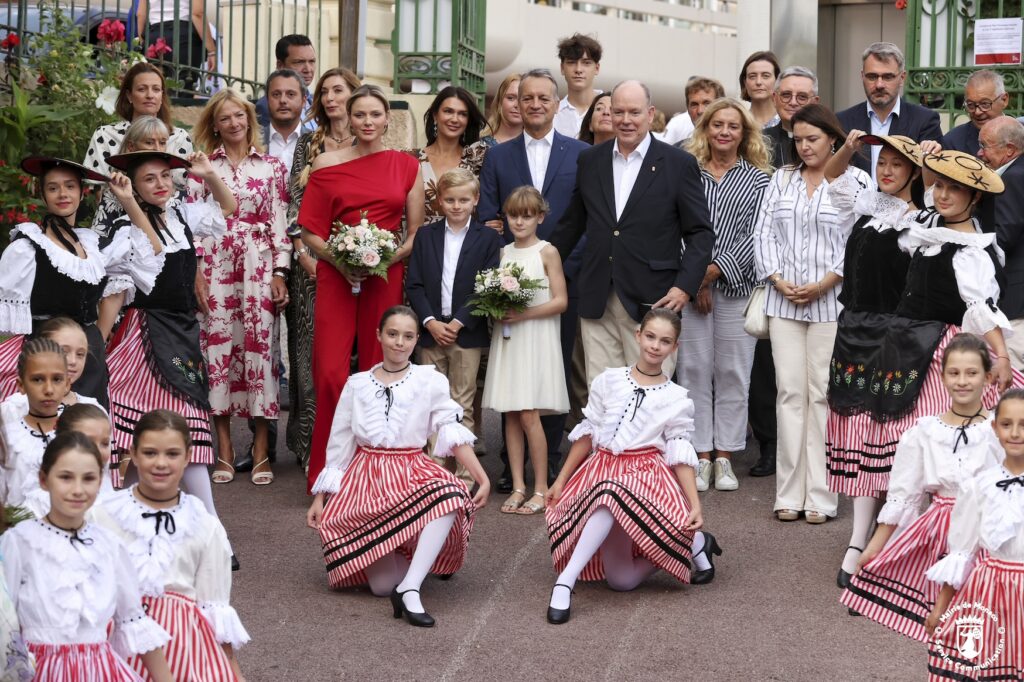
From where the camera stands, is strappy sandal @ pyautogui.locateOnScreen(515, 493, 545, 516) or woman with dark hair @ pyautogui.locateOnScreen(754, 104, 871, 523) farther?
strappy sandal @ pyautogui.locateOnScreen(515, 493, 545, 516)

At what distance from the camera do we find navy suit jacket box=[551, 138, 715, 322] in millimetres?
8492

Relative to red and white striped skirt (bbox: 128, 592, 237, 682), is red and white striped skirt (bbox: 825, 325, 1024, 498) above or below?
above

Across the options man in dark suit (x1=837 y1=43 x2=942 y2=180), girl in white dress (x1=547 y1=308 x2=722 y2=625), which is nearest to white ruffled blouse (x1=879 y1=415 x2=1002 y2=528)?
girl in white dress (x1=547 y1=308 x2=722 y2=625)

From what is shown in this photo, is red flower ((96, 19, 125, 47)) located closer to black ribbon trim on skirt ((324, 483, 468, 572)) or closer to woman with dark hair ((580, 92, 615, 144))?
woman with dark hair ((580, 92, 615, 144))

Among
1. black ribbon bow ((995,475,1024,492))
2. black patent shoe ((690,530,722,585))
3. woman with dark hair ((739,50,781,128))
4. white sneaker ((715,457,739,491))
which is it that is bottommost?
black patent shoe ((690,530,722,585))

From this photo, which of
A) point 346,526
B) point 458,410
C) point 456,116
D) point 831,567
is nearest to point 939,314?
point 831,567

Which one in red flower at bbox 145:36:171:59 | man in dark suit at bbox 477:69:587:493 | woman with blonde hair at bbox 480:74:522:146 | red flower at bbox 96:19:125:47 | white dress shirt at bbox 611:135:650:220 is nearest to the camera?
white dress shirt at bbox 611:135:650:220

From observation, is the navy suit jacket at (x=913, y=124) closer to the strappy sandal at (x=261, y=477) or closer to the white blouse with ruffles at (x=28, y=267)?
the strappy sandal at (x=261, y=477)

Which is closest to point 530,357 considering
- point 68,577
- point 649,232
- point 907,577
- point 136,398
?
point 649,232

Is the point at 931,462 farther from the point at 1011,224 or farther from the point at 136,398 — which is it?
the point at 136,398

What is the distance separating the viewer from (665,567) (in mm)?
6828

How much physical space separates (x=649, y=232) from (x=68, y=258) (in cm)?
317

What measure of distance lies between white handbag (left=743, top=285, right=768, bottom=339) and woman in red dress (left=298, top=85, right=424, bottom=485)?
188 cm

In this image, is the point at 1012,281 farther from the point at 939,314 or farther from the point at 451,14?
the point at 451,14
